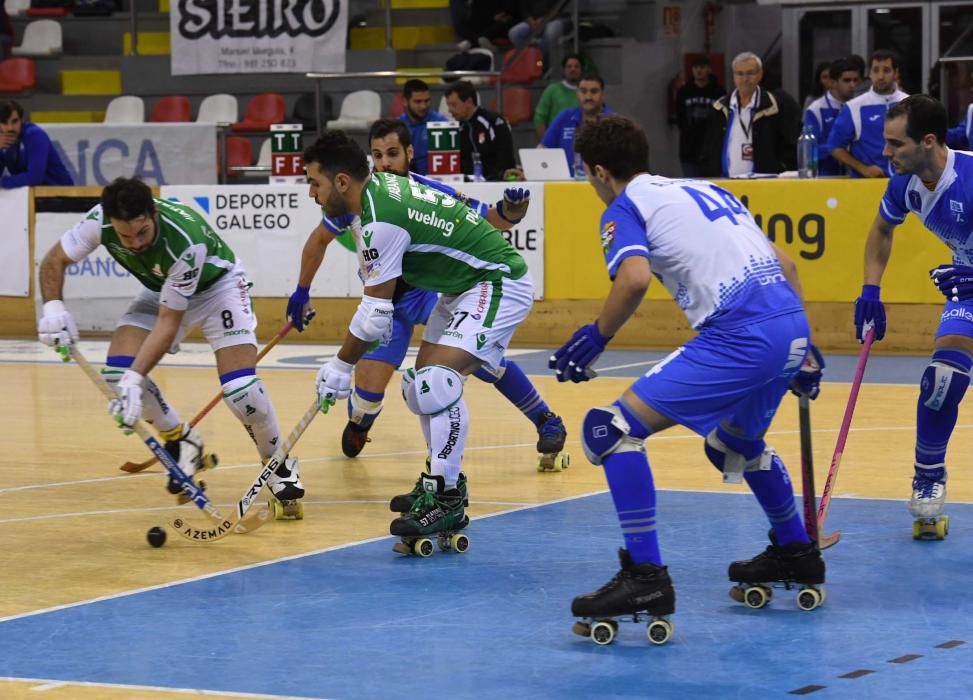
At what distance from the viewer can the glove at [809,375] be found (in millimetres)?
6750

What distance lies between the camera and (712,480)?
10.0 m

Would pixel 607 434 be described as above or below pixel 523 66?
below

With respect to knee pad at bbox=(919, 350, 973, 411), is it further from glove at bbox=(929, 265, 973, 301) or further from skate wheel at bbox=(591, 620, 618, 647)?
skate wheel at bbox=(591, 620, 618, 647)

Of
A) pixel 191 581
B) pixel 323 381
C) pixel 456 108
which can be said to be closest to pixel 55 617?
pixel 191 581

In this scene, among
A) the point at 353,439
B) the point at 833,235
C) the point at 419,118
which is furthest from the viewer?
the point at 419,118

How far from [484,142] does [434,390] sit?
363 inches

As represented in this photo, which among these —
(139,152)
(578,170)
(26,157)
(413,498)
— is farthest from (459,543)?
(139,152)

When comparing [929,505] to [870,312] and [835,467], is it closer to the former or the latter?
[835,467]

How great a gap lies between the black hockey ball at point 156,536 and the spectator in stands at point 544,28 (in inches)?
550

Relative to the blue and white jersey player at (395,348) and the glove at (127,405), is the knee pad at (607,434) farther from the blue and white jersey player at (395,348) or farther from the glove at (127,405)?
the blue and white jersey player at (395,348)

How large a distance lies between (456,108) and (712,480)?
7683mm

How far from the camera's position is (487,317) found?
845 centimetres

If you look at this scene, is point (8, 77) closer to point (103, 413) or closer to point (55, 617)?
point (103, 413)

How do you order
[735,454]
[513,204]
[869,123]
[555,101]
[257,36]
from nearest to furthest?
[735,454] → [513,204] → [869,123] → [555,101] → [257,36]
